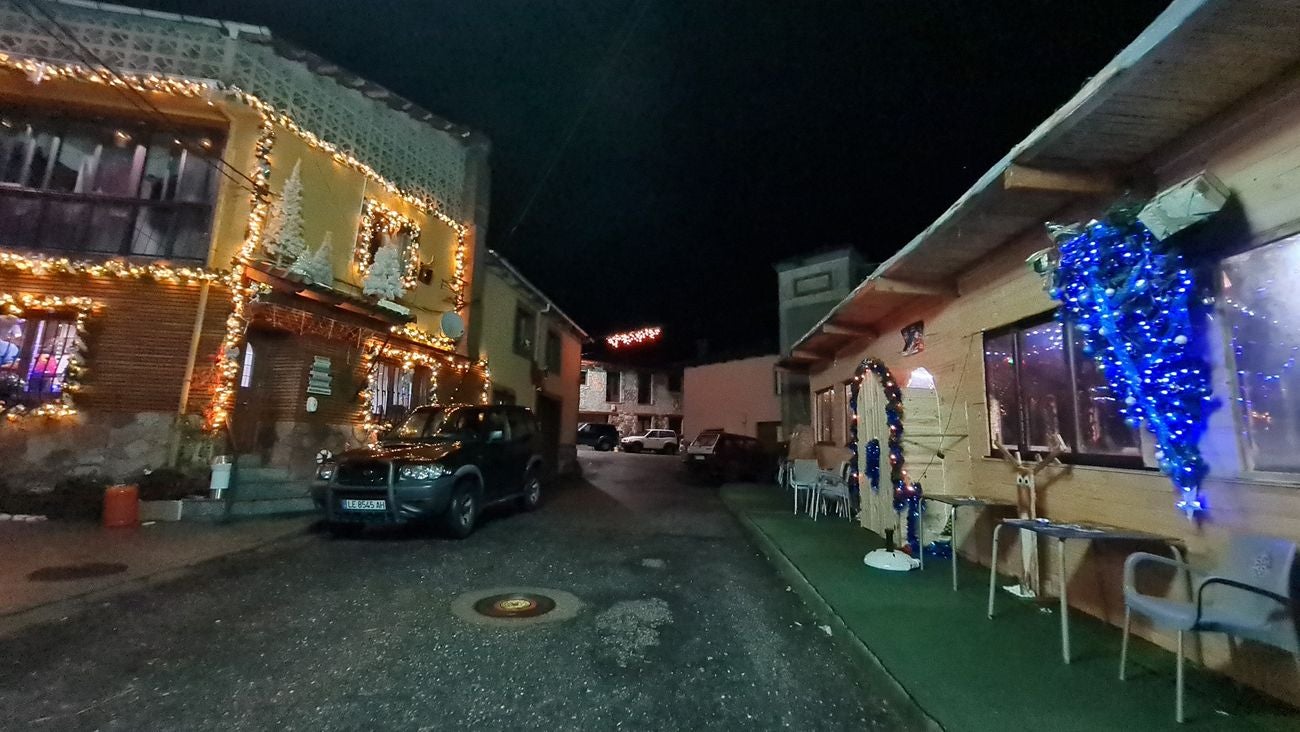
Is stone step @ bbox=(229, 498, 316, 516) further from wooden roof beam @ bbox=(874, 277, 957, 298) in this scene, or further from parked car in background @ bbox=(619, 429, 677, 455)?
parked car in background @ bbox=(619, 429, 677, 455)

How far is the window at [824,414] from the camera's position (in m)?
13.5

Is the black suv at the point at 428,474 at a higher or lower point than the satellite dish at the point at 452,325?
lower

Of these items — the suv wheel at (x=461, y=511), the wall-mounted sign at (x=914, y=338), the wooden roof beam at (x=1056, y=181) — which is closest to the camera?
the wooden roof beam at (x=1056, y=181)

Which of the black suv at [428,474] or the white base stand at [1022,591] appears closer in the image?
the white base stand at [1022,591]

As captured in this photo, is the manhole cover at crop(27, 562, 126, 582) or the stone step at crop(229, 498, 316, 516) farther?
the stone step at crop(229, 498, 316, 516)

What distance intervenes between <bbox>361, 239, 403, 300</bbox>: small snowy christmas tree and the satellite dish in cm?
150

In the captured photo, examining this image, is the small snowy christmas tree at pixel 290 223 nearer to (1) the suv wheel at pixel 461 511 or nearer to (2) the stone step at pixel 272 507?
(2) the stone step at pixel 272 507

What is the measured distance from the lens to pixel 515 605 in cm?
498

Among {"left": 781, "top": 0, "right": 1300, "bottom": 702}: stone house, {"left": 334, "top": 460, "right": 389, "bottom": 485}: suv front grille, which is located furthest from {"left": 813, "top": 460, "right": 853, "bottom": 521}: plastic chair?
{"left": 334, "top": 460, "right": 389, "bottom": 485}: suv front grille

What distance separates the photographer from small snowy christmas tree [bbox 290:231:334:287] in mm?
10219

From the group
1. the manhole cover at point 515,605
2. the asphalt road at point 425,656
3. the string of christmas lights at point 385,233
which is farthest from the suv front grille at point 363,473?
the string of christmas lights at point 385,233

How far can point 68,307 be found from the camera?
8.95 m

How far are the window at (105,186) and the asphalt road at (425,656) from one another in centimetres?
693

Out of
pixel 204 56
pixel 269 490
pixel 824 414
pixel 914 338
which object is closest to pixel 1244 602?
pixel 914 338
